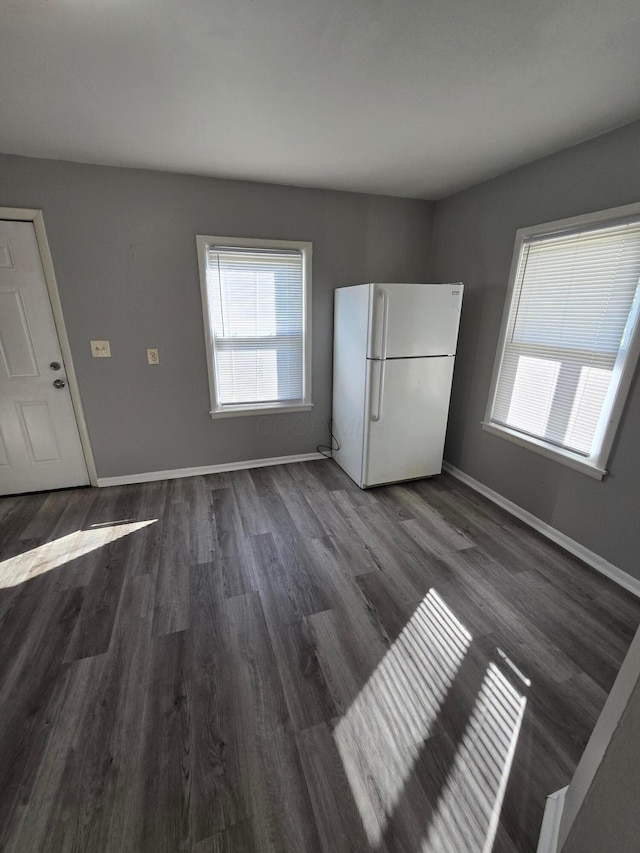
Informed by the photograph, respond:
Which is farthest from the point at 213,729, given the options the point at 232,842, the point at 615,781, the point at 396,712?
the point at 615,781

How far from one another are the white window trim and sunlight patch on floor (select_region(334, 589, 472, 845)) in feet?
6.98

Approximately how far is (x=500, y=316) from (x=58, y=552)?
3.53 meters

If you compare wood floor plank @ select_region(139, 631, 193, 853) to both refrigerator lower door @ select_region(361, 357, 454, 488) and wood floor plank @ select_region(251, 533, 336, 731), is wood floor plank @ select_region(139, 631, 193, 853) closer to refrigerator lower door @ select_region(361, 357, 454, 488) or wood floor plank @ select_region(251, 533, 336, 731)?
wood floor plank @ select_region(251, 533, 336, 731)

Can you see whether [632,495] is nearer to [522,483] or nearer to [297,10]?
[522,483]

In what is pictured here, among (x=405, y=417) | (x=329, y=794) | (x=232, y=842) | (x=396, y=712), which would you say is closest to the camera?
(x=232, y=842)

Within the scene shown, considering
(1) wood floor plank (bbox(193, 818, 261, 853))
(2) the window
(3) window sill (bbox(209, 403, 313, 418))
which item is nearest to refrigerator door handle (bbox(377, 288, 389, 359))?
(2) the window

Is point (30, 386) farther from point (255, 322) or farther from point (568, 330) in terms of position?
point (568, 330)

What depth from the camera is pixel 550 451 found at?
7.74 ft

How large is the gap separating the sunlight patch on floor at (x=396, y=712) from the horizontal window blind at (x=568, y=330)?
1497 millimetres

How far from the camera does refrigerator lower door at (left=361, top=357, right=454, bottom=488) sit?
2.79 m

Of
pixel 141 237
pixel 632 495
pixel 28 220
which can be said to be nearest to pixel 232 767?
pixel 632 495

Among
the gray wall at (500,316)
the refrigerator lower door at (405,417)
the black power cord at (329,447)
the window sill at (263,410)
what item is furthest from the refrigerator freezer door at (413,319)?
the black power cord at (329,447)

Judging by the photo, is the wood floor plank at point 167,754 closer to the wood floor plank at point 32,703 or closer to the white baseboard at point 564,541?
the wood floor plank at point 32,703

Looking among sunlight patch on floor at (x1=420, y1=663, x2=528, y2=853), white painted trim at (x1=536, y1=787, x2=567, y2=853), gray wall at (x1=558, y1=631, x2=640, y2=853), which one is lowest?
sunlight patch on floor at (x1=420, y1=663, x2=528, y2=853)
